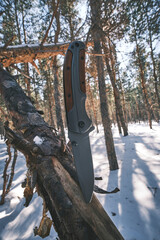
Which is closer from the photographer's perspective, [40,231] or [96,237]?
[96,237]

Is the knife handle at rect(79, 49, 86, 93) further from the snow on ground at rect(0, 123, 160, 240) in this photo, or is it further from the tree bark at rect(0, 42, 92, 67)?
the snow on ground at rect(0, 123, 160, 240)

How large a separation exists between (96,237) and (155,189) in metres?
2.41

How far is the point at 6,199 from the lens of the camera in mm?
3330

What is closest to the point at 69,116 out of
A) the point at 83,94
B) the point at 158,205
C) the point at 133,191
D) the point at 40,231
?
the point at 83,94

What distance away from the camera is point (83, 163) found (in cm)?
117

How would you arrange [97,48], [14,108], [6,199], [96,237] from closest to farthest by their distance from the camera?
[96,237] → [14,108] → [6,199] → [97,48]

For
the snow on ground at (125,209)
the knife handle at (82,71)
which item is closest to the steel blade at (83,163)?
the knife handle at (82,71)

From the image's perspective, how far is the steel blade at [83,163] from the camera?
1.10 metres

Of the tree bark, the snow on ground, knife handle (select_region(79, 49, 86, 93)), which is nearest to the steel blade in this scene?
knife handle (select_region(79, 49, 86, 93))

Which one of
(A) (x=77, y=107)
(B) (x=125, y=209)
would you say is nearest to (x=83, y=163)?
(A) (x=77, y=107)

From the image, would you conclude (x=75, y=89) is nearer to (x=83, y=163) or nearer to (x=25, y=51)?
(x=83, y=163)

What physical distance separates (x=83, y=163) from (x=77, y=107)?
58cm

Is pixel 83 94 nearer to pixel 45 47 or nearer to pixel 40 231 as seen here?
pixel 40 231

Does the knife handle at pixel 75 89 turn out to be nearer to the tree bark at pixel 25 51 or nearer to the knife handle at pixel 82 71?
the knife handle at pixel 82 71
